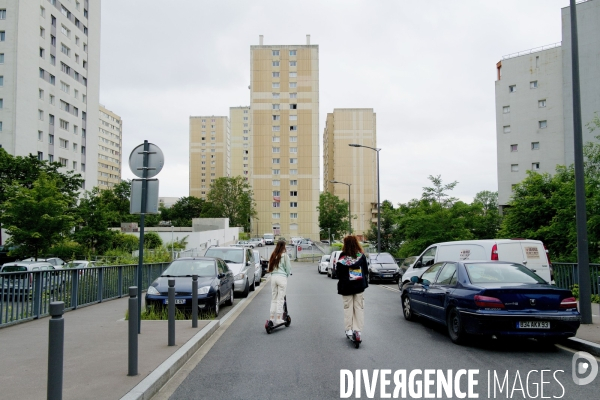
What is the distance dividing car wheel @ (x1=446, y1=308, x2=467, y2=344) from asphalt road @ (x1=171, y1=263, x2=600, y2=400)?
0.17 m

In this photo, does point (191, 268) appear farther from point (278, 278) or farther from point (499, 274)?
point (499, 274)

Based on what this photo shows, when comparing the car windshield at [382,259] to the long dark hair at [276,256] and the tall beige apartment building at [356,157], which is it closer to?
the long dark hair at [276,256]

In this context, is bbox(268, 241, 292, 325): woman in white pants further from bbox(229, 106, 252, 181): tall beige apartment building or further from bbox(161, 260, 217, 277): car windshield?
bbox(229, 106, 252, 181): tall beige apartment building

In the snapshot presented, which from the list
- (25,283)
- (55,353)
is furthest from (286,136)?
(55,353)

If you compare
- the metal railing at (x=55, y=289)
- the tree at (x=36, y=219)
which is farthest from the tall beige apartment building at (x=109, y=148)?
the metal railing at (x=55, y=289)

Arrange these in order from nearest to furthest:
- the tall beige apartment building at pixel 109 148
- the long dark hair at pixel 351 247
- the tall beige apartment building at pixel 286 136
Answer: the long dark hair at pixel 351 247 → the tall beige apartment building at pixel 286 136 → the tall beige apartment building at pixel 109 148

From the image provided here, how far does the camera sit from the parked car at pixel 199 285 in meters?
11.1

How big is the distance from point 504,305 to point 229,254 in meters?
12.0

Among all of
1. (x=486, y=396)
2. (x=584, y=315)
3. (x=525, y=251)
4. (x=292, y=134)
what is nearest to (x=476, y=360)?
(x=486, y=396)

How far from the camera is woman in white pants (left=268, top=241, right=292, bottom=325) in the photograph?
9492mm

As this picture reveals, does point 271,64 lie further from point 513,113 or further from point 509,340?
point 509,340

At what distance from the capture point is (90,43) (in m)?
70.4

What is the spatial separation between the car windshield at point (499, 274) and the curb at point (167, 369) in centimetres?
477

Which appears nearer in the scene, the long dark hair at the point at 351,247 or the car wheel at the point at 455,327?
the car wheel at the point at 455,327
